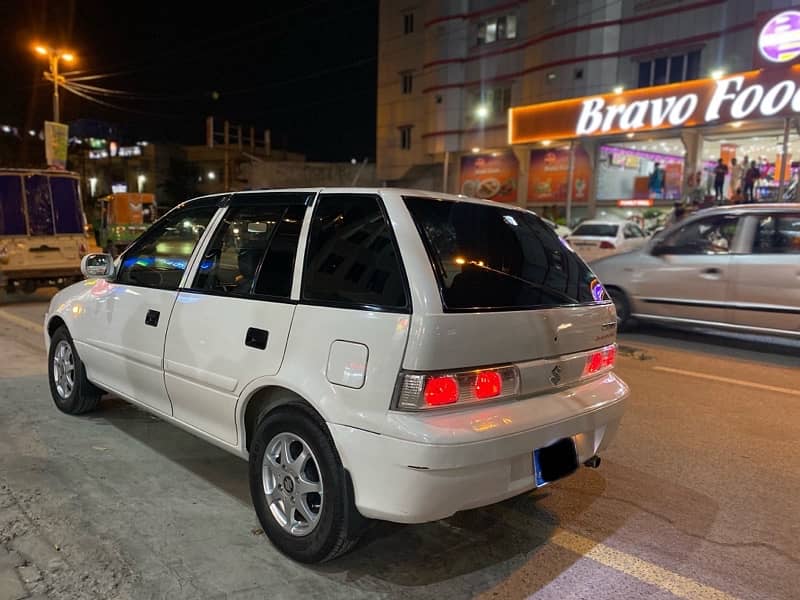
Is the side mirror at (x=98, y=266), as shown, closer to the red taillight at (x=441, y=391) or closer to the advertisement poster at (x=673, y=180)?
the red taillight at (x=441, y=391)

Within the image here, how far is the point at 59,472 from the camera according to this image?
379 cm

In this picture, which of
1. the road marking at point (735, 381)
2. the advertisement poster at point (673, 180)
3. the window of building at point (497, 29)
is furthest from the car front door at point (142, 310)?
the window of building at point (497, 29)

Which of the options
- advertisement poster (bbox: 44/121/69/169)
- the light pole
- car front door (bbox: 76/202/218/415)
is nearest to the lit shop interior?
car front door (bbox: 76/202/218/415)

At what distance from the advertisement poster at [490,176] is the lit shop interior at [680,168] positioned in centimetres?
469

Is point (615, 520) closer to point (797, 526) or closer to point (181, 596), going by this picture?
point (797, 526)

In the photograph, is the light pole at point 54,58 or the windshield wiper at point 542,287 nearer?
the windshield wiper at point 542,287

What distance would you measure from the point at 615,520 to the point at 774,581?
781mm

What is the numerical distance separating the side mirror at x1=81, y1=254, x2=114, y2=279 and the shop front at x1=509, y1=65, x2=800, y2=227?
57.1 ft

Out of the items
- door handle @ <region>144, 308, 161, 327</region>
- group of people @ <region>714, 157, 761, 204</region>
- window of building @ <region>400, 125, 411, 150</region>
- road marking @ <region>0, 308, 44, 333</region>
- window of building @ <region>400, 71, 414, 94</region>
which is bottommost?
road marking @ <region>0, 308, 44, 333</region>

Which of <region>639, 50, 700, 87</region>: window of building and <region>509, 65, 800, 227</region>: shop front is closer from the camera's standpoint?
<region>509, 65, 800, 227</region>: shop front

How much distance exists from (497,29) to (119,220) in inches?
750

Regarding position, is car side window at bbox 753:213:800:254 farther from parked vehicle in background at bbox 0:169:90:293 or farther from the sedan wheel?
parked vehicle in background at bbox 0:169:90:293

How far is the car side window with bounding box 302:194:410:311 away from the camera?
2.66 m

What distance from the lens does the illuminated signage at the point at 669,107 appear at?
1606cm
